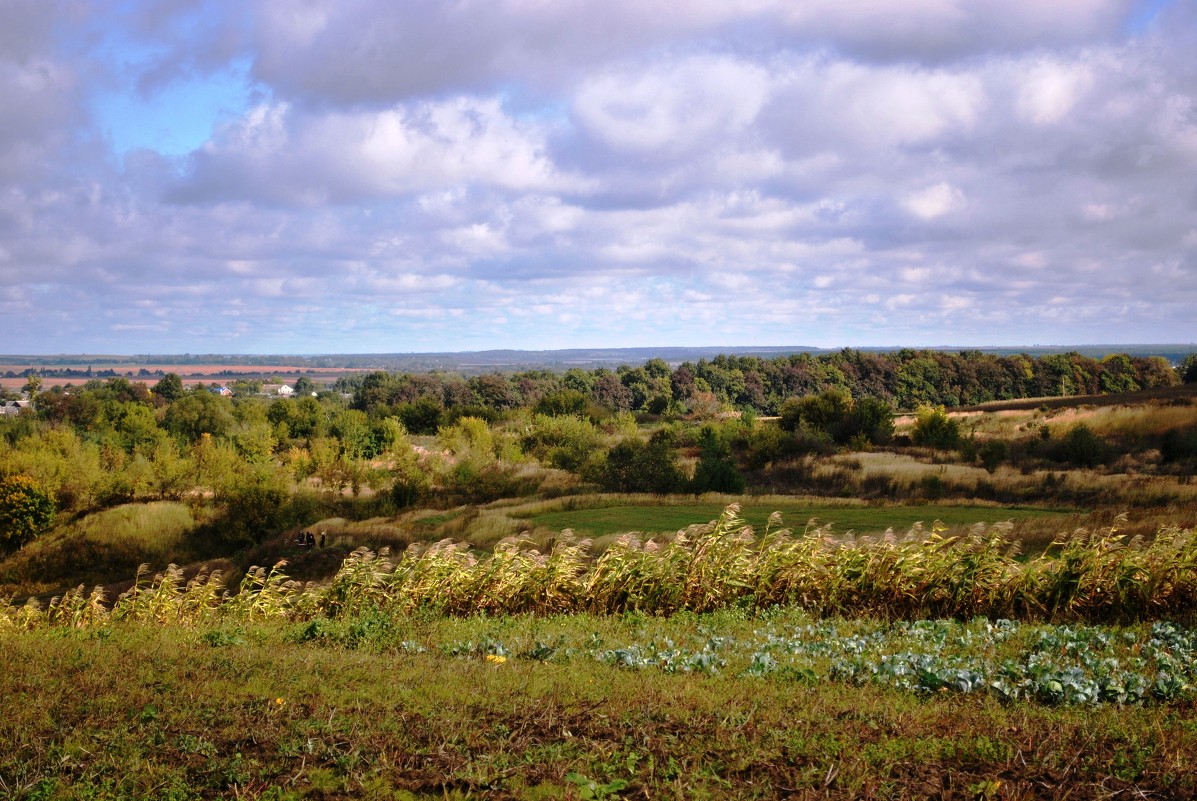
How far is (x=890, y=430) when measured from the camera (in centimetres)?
3709

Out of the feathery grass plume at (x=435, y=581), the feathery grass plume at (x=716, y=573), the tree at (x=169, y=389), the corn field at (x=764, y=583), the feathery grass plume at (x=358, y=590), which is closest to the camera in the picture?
the corn field at (x=764, y=583)

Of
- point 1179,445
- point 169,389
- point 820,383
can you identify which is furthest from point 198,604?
point 169,389

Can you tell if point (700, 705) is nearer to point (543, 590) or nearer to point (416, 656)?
point (416, 656)

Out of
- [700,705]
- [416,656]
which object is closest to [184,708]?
[416,656]

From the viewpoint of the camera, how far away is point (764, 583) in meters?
7.99

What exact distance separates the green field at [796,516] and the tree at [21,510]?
2492cm

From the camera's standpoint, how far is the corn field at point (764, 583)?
7.06 metres

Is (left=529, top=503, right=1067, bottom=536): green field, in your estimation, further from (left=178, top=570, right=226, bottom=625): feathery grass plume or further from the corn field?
(left=178, top=570, right=226, bottom=625): feathery grass plume

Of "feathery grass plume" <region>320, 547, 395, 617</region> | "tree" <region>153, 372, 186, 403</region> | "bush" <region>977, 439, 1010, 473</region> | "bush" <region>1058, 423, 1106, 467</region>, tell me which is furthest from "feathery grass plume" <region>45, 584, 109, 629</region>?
"tree" <region>153, 372, 186, 403</region>

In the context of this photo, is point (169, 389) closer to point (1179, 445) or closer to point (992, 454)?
point (992, 454)

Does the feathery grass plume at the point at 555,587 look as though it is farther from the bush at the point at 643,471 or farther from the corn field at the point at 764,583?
the bush at the point at 643,471

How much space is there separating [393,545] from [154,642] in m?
14.4

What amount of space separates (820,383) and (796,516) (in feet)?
211

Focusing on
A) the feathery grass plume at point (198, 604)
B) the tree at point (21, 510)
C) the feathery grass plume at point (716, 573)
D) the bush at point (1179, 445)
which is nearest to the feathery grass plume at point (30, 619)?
the feathery grass plume at point (198, 604)
